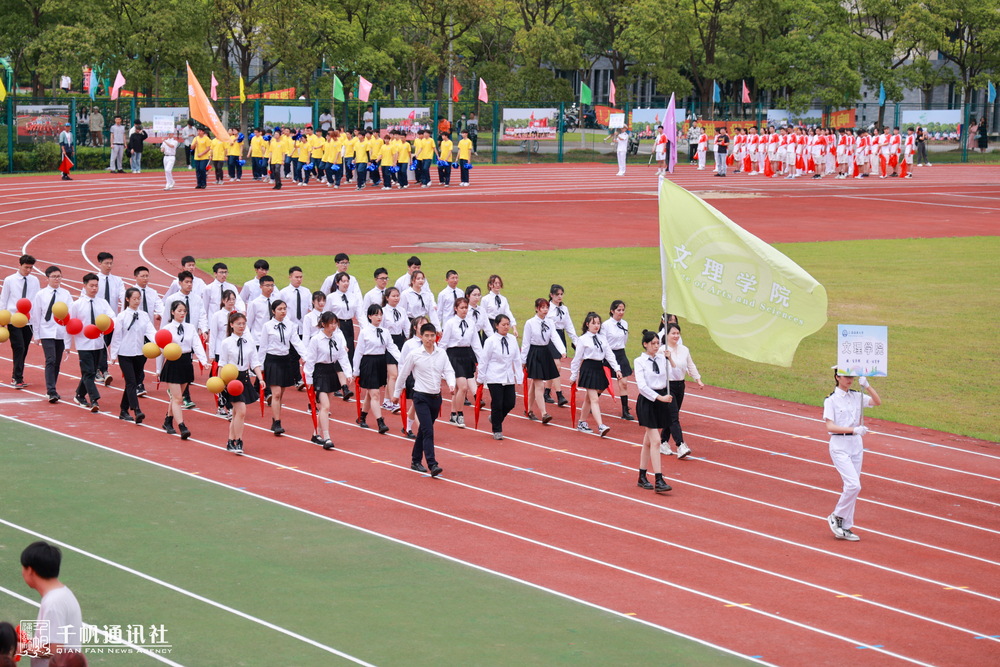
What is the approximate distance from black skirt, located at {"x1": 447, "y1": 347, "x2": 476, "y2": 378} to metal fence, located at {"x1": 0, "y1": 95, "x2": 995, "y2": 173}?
29.6 meters

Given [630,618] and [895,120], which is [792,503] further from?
[895,120]

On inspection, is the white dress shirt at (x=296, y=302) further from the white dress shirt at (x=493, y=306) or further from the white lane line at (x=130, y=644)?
the white lane line at (x=130, y=644)

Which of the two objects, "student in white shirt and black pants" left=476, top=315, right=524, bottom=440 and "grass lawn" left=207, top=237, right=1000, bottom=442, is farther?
"grass lawn" left=207, top=237, right=1000, bottom=442

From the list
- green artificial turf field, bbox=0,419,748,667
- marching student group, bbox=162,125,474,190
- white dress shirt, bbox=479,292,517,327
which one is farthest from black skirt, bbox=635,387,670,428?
marching student group, bbox=162,125,474,190

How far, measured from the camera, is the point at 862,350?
1029 cm

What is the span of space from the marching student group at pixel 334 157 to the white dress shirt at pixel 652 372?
28.4 m

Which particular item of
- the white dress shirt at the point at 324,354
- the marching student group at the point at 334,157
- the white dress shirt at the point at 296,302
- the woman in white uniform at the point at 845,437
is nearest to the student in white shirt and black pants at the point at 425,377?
the white dress shirt at the point at 324,354

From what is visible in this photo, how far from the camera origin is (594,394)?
1396 cm

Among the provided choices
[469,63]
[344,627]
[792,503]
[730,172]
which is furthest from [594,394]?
[469,63]

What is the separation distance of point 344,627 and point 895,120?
2102 inches

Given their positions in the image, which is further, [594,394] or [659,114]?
[659,114]

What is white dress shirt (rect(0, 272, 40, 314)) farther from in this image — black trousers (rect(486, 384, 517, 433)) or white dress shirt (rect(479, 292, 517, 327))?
black trousers (rect(486, 384, 517, 433))

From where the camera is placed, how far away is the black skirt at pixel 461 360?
14.5 meters

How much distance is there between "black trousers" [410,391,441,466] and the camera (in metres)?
11.9
